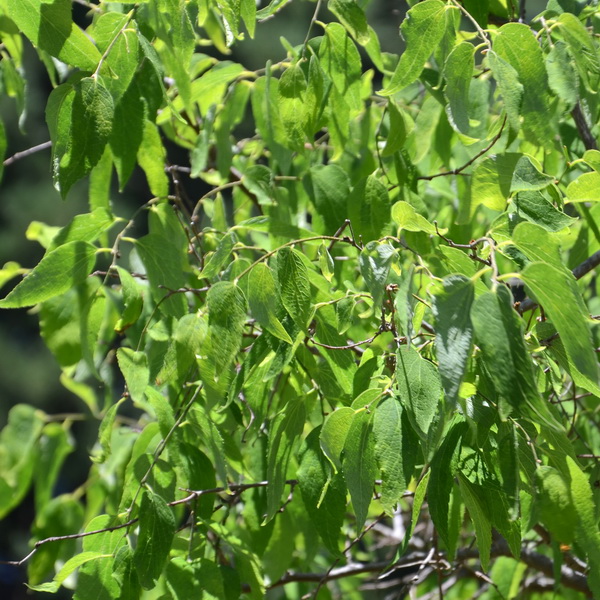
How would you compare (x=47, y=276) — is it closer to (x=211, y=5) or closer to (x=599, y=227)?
(x=211, y=5)

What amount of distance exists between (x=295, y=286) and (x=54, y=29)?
0.37m

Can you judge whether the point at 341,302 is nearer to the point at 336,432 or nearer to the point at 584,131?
the point at 336,432

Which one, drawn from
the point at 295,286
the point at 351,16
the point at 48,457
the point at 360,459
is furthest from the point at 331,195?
the point at 48,457

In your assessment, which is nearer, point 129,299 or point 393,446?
point 393,446

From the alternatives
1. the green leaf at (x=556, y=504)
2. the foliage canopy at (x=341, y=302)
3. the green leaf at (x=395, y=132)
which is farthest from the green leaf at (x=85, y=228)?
the green leaf at (x=556, y=504)

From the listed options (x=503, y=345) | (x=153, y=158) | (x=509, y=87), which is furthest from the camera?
(x=153, y=158)

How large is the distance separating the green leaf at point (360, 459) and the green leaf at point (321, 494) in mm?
106

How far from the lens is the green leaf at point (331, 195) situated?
108 cm

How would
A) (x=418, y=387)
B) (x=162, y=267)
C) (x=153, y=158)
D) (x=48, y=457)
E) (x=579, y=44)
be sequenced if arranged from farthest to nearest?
(x=48, y=457)
(x=153, y=158)
(x=162, y=267)
(x=579, y=44)
(x=418, y=387)

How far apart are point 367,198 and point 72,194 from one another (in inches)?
261

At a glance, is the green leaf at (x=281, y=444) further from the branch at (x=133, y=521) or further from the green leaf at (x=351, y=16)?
the green leaf at (x=351, y=16)

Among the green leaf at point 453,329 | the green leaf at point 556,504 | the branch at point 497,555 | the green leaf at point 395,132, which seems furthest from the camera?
the branch at point 497,555

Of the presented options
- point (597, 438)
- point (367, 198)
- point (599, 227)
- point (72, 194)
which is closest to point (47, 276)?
point (367, 198)

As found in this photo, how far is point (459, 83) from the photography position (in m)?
0.81
